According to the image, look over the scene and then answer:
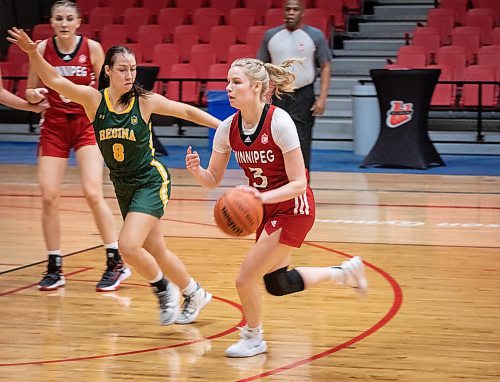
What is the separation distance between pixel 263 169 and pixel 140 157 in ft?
3.03

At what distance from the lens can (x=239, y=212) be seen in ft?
13.8

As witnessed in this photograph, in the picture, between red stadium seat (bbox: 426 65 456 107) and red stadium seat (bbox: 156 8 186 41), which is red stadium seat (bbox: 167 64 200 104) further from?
red stadium seat (bbox: 426 65 456 107)

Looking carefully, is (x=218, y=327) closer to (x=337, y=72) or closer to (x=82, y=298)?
(x=82, y=298)

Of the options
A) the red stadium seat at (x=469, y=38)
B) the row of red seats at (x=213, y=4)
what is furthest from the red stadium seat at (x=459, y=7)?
the row of red seats at (x=213, y=4)

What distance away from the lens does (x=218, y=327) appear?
511cm

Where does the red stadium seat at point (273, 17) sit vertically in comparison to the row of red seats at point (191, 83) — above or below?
above

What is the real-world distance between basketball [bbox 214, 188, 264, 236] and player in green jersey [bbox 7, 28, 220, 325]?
881 millimetres

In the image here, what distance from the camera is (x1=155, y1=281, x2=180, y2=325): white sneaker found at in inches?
202

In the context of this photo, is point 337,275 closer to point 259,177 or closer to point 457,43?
point 259,177

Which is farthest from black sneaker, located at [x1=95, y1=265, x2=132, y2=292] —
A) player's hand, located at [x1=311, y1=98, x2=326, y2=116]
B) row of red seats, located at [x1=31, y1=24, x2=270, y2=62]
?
row of red seats, located at [x1=31, y1=24, x2=270, y2=62]

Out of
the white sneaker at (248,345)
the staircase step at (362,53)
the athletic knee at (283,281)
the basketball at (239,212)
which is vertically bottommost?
the white sneaker at (248,345)

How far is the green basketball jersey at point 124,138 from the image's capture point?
515 centimetres

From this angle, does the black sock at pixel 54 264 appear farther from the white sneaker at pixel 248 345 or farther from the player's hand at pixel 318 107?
the player's hand at pixel 318 107

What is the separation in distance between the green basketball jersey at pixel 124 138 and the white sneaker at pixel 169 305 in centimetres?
66
